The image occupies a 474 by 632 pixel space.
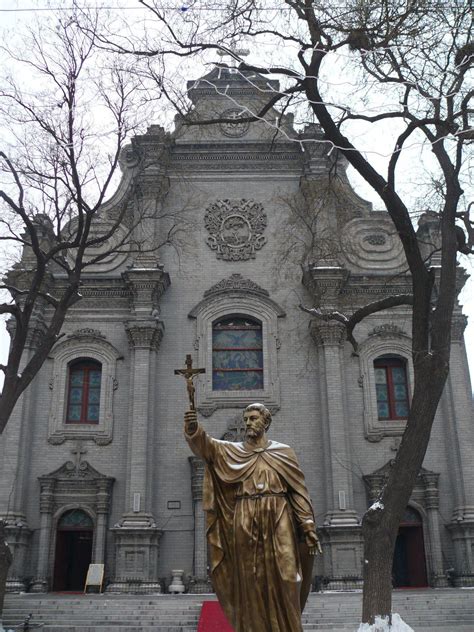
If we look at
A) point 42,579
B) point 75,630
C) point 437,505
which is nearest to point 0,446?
point 42,579

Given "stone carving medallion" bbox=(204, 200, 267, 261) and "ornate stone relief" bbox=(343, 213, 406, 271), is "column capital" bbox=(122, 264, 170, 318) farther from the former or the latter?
"ornate stone relief" bbox=(343, 213, 406, 271)

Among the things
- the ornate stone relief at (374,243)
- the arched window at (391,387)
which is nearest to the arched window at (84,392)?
the arched window at (391,387)

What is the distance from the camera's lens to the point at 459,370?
2072 centimetres

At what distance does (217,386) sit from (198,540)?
4.30 meters

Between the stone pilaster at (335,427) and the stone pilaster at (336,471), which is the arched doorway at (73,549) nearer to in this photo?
the stone pilaster at (336,471)

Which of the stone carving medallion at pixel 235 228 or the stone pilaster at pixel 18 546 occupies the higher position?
the stone carving medallion at pixel 235 228

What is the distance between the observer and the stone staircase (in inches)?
548

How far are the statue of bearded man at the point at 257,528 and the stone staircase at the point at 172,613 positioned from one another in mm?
8939

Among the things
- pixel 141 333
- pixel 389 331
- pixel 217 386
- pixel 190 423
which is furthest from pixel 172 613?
pixel 389 331

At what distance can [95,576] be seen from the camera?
715 inches

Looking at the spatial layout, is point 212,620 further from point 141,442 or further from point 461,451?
point 461,451

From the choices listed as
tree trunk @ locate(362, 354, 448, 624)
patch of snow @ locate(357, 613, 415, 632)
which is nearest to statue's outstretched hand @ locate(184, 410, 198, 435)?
patch of snow @ locate(357, 613, 415, 632)

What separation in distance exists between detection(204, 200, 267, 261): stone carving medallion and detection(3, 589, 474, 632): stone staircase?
10301mm

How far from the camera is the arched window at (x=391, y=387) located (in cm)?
2075
